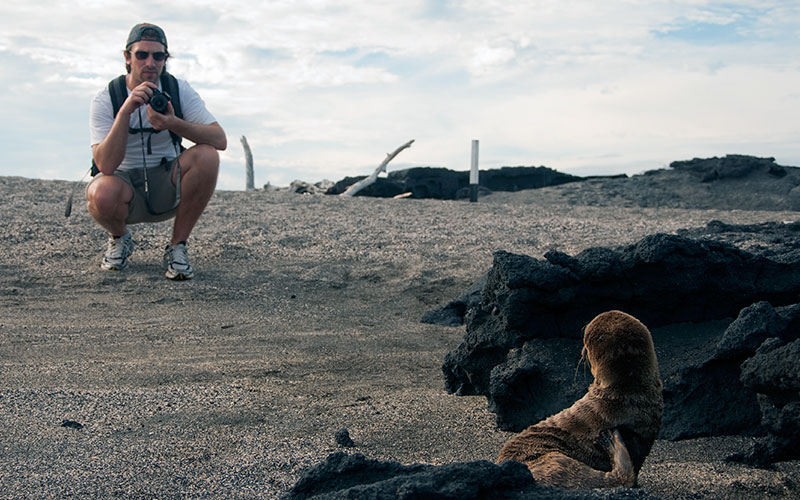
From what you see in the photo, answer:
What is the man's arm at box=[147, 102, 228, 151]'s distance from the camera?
6070 mm

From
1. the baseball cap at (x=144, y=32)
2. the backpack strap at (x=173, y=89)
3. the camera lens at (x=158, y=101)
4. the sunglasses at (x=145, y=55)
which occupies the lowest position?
the camera lens at (x=158, y=101)

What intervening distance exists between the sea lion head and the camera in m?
4.53

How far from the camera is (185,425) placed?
3166 millimetres

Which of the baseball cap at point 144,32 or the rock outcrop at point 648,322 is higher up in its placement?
the baseball cap at point 144,32

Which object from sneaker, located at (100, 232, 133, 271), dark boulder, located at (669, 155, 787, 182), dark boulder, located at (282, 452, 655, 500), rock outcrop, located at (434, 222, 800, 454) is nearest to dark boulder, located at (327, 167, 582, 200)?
dark boulder, located at (669, 155, 787, 182)

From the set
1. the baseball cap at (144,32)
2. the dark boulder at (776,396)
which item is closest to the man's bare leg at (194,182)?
the baseball cap at (144,32)

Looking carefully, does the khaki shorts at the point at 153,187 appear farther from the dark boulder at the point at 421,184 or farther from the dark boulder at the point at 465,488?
the dark boulder at the point at 421,184

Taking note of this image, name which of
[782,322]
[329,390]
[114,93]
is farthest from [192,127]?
[782,322]

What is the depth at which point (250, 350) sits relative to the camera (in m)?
4.66

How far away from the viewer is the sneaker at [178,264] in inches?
258

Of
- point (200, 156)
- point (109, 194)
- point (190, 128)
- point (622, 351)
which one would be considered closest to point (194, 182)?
point (200, 156)

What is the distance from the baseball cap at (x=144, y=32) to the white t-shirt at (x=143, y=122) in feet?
1.20

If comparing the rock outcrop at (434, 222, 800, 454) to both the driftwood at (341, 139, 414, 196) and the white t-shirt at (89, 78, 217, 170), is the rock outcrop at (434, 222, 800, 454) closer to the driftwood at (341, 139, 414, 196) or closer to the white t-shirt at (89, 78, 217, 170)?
the white t-shirt at (89, 78, 217, 170)

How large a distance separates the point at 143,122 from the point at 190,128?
0.48 m
